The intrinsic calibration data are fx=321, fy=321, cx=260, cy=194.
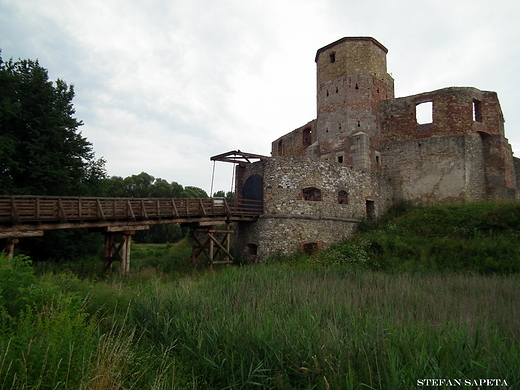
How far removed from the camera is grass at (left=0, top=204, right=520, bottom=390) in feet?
11.2

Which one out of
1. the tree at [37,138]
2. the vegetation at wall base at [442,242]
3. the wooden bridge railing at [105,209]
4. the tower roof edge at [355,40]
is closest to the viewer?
the wooden bridge railing at [105,209]

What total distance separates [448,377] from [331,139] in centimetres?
1696

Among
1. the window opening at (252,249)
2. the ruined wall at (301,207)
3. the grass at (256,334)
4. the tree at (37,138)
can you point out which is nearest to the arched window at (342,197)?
the ruined wall at (301,207)

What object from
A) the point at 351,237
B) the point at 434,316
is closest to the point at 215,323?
the point at 434,316

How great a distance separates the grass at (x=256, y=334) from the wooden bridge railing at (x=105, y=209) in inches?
126

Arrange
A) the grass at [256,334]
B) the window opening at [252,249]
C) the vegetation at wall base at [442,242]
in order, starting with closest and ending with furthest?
the grass at [256,334], the vegetation at wall base at [442,242], the window opening at [252,249]

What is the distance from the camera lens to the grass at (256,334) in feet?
11.2

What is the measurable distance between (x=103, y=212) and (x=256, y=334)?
28.3ft

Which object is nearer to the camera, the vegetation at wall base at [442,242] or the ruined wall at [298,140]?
the vegetation at wall base at [442,242]

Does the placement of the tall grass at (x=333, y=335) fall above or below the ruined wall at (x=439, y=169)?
below

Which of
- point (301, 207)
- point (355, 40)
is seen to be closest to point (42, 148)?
point (301, 207)

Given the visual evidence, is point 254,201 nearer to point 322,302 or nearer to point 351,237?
point 351,237

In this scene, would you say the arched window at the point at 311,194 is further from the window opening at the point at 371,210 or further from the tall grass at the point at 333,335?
the tall grass at the point at 333,335

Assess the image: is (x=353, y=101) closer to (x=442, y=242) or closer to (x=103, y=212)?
(x=442, y=242)
